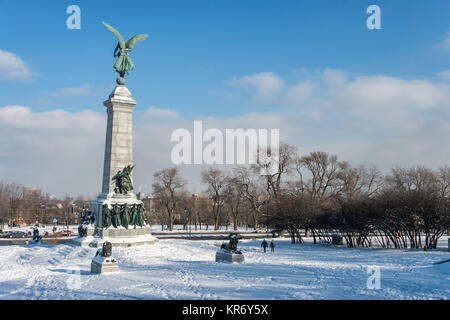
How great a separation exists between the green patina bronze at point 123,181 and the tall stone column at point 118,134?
756 mm

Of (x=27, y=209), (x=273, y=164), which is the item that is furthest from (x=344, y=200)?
(x=27, y=209)

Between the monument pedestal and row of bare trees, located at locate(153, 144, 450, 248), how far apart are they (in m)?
16.5

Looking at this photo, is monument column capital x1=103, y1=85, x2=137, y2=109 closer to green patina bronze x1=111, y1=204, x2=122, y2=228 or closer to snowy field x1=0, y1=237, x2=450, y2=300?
green patina bronze x1=111, y1=204, x2=122, y2=228

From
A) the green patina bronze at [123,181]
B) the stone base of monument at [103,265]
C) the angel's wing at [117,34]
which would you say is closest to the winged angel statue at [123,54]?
the angel's wing at [117,34]

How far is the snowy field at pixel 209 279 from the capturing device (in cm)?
1231

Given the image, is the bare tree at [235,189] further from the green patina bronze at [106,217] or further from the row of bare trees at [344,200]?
the green patina bronze at [106,217]

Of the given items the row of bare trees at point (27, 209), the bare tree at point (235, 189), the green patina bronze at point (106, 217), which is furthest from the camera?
the row of bare trees at point (27, 209)

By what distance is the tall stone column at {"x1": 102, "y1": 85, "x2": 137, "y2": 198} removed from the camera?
27703mm

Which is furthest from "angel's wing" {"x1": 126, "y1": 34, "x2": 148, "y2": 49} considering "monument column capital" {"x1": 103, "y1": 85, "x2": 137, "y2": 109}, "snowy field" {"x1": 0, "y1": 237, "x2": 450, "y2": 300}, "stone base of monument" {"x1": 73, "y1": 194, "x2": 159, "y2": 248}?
"snowy field" {"x1": 0, "y1": 237, "x2": 450, "y2": 300}

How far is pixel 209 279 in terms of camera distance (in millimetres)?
14930

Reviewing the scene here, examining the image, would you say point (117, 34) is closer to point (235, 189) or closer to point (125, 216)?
point (125, 216)

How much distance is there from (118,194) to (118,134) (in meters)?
5.11
